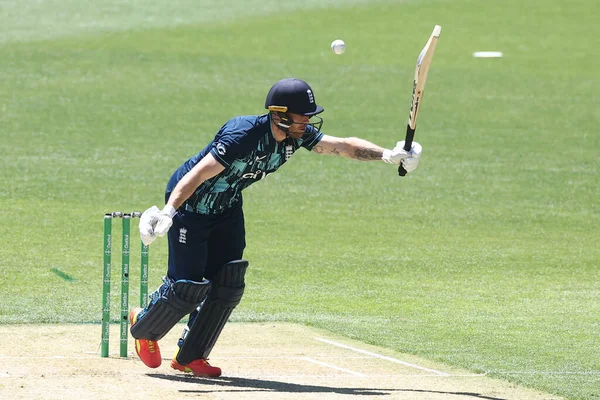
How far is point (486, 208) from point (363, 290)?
240 inches

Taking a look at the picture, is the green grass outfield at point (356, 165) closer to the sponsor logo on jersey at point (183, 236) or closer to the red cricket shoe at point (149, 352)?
the red cricket shoe at point (149, 352)

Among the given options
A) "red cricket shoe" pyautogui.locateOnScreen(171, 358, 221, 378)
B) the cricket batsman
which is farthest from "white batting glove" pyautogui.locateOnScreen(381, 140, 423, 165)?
"red cricket shoe" pyautogui.locateOnScreen(171, 358, 221, 378)

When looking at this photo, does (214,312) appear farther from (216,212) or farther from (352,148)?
(352,148)

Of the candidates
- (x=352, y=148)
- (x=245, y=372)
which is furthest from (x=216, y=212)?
(x=245, y=372)

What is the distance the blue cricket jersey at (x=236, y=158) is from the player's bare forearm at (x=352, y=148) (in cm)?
16

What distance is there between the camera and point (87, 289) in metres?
10.9

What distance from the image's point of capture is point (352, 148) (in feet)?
24.0

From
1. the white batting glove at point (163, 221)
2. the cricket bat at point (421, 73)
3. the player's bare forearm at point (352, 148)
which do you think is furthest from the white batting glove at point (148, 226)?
the cricket bat at point (421, 73)

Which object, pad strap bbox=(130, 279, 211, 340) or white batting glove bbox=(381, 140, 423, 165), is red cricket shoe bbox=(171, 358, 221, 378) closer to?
pad strap bbox=(130, 279, 211, 340)

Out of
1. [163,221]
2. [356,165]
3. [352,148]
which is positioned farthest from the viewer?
[356,165]

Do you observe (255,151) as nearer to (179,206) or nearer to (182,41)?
(179,206)

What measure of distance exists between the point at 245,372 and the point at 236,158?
1480 millimetres

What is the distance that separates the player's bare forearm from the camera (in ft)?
23.9

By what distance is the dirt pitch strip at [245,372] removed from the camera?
21.6 feet
